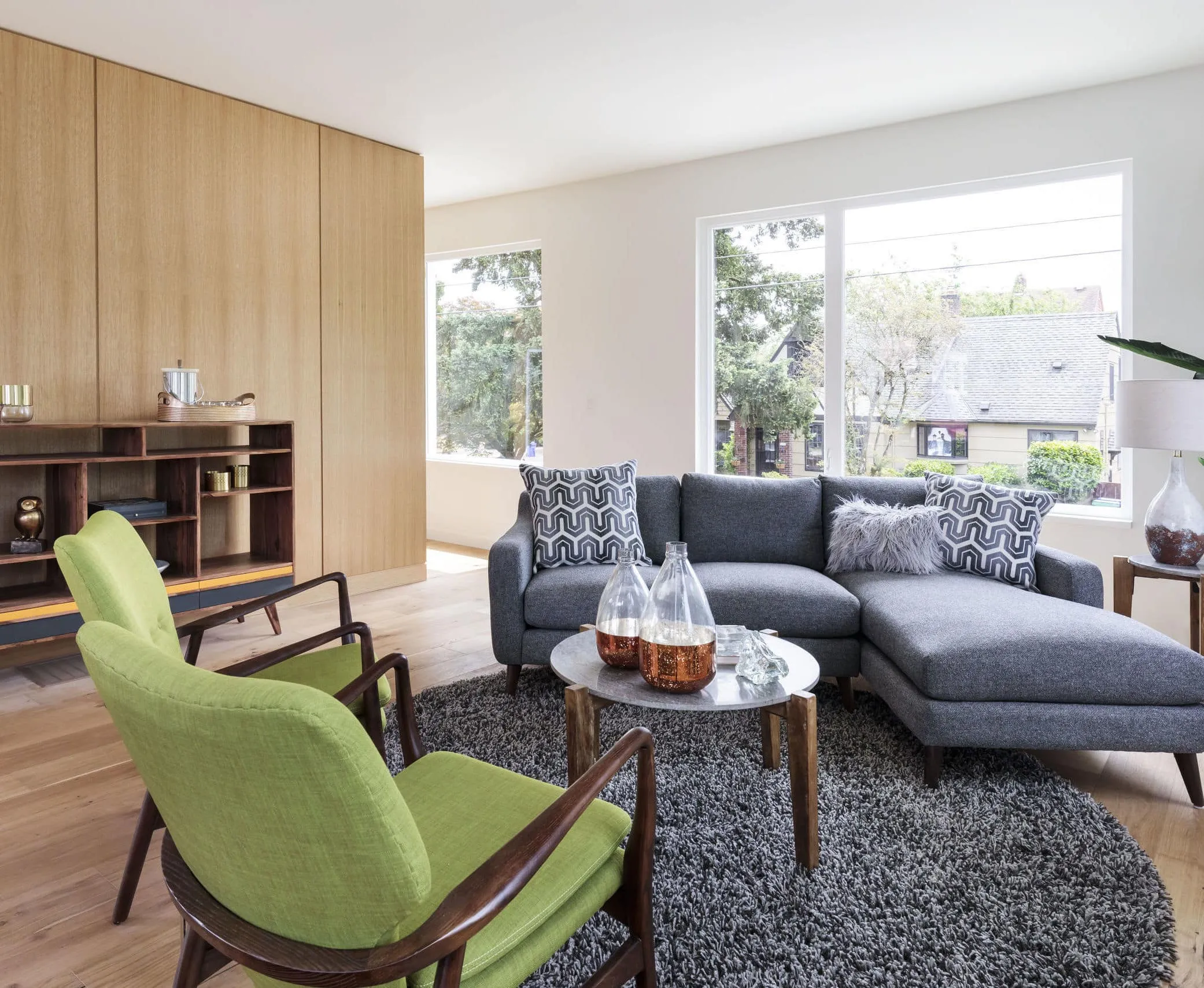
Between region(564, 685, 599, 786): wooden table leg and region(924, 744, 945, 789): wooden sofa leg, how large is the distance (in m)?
1.06

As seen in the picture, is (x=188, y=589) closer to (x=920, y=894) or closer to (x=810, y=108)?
(x=920, y=894)

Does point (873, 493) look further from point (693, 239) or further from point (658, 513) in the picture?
point (693, 239)

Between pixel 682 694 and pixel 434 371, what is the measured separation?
229 inches

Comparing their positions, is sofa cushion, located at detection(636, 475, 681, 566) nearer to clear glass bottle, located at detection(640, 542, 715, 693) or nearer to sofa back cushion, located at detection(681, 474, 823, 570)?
sofa back cushion, located at detection(681, 474, 823, 570)

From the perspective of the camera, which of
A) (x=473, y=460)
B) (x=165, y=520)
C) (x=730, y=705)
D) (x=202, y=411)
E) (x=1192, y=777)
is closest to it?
(x=730, y=705)

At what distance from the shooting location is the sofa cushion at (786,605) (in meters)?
3.14

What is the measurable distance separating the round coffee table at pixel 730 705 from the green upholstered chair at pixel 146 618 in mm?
485

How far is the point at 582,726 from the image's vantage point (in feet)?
6.86

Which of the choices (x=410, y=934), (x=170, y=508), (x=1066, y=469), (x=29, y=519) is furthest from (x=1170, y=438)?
(x=29, y=519)

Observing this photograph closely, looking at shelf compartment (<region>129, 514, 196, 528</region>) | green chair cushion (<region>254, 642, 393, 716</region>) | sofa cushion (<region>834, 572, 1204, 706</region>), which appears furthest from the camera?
shelf compartment (<region>129, 514, 196, 528</region>)

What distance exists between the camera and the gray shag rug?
1.71 meters

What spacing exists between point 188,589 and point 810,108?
403 cm

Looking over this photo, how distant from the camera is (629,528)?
→ 3723 millimetres

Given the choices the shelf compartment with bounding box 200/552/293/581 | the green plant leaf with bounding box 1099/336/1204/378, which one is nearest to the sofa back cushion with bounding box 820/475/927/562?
the green plant leaf with bounding box 1099/336/1204/378
